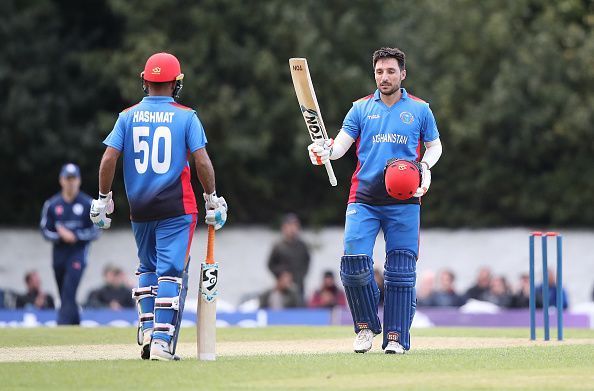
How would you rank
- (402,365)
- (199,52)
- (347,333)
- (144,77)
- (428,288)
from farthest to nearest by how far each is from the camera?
(199,52)
(428,288)
(347,333)
(144,77)
(402,365)

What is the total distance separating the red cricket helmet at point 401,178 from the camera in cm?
973

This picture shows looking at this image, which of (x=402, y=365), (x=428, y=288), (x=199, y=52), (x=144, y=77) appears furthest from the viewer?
(x=199, y=52)

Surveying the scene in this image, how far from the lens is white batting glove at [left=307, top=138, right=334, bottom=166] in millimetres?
10023

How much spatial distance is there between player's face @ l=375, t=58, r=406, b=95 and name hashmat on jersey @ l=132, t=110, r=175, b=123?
1692mm

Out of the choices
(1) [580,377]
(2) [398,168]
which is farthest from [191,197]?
(1) [580,377]

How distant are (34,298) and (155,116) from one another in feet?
40.6

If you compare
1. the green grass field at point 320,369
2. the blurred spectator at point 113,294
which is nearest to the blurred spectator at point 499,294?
the blurred spectator at point 113,294

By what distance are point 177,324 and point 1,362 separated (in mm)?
1267

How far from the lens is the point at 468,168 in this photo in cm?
2580

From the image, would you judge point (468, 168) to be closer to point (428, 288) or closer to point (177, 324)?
point (428, 288)

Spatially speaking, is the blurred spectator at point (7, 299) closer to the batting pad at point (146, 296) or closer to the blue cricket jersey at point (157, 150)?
the batting pad at point (146, 296)

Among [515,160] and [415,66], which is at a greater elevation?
[415,66]

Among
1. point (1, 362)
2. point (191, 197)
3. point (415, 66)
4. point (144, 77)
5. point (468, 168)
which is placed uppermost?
point (415, 66)

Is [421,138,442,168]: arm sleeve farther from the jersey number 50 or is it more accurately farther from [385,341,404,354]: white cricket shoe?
the jersey number 50
